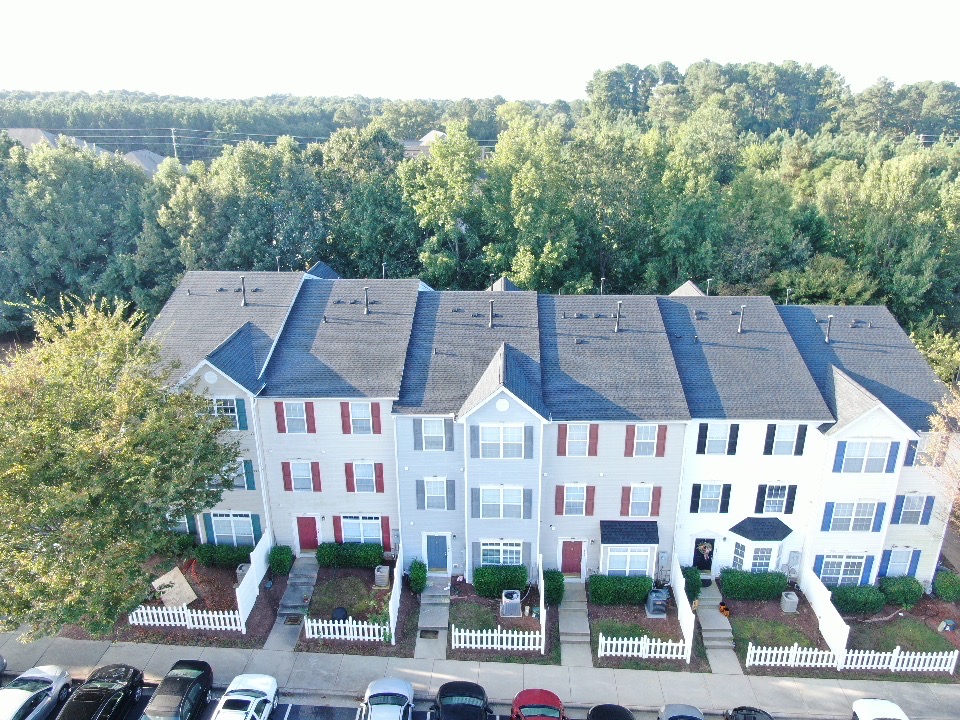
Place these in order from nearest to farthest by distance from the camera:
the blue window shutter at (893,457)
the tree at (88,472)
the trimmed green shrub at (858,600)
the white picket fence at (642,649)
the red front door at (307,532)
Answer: the tree at (88,472)
the white picket fence at (642,649)
the blue window shutter at (893,457)
the trimmed green shrub at (858,600)
the red front door at (307,532)

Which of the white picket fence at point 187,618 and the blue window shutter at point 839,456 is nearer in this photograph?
the white picket fence at point 187,618

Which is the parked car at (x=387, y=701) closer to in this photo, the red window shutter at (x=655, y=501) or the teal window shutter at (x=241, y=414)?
the teal window shutter at (x=241, y=414)

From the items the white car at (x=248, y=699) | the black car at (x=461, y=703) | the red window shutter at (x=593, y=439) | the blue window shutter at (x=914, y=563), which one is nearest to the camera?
Answer: the white car at (x=248, y=699)

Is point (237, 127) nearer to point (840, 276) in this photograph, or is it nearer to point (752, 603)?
point (840, 276)

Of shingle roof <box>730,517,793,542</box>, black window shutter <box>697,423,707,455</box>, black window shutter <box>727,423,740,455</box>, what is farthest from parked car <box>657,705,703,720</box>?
black window shutter <box>727,423,740,455</box>

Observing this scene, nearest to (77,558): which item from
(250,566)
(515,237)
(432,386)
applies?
(250,566)

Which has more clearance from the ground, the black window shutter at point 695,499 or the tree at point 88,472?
the tree at point 88,472

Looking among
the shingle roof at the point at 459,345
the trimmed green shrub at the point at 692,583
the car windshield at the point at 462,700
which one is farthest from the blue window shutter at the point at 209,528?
the trimmed green shrub at the point at 692,583
